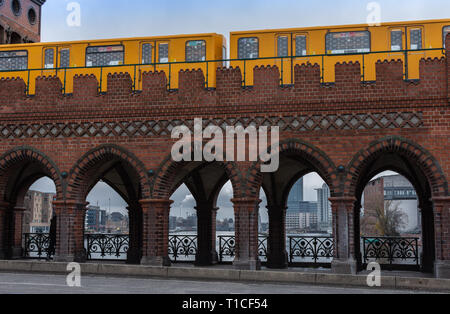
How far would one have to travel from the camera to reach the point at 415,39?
665 inches

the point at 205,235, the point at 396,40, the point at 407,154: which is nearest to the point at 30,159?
the point at 205,235

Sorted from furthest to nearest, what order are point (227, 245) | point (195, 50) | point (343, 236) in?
point (227, 245)
point (195, 50)
point (343, 236)

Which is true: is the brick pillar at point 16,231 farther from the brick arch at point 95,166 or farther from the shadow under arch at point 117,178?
the brick arch at point 95,166

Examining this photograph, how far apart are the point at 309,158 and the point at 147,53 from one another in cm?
620

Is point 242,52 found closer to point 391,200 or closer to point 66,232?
point 66,232

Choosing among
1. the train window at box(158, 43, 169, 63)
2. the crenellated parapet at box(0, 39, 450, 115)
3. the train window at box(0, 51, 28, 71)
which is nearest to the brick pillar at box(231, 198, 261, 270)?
the crenellated parapet at box(0, 39, 450, 115)

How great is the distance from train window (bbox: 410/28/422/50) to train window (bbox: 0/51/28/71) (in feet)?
40.8

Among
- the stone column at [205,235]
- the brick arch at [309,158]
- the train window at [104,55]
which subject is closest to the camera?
the brick arch at [309,158]

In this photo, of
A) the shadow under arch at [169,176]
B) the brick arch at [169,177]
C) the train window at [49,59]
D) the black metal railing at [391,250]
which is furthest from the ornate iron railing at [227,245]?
the train window at [49,59]

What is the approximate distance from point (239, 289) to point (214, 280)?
7.21ft

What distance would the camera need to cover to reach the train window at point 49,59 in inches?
755

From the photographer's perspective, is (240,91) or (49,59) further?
(49,59)

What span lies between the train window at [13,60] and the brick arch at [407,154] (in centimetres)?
1135

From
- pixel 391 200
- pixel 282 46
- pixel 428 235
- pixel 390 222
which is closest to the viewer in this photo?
pixel 282 46
